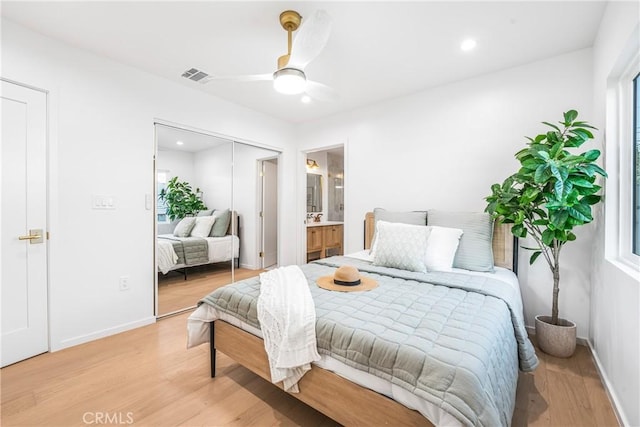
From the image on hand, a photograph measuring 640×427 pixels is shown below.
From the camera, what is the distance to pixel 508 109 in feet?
8.96

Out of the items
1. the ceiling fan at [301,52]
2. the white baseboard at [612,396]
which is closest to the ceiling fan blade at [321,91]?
the ceiling fan at [301,52]

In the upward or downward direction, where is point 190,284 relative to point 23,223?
downward

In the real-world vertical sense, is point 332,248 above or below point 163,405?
above

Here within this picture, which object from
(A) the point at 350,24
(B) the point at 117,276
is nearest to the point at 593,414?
(A) the point at 350,24

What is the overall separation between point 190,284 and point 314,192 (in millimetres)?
3066

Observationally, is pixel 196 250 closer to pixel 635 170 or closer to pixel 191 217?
pixel 191 217

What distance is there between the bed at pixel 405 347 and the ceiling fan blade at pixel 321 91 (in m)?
1.53

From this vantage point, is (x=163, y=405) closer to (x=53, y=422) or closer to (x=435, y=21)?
(x=53, y=422)

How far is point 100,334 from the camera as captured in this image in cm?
252

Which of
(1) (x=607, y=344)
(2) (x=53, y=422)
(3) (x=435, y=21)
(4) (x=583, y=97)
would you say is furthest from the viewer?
(4) (x=583, y=97)

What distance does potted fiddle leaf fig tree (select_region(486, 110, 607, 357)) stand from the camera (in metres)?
1.88

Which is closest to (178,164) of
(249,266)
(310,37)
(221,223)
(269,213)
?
(221,223)

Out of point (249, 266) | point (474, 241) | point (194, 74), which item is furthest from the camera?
point (249, 266)

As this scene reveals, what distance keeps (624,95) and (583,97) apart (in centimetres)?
65
